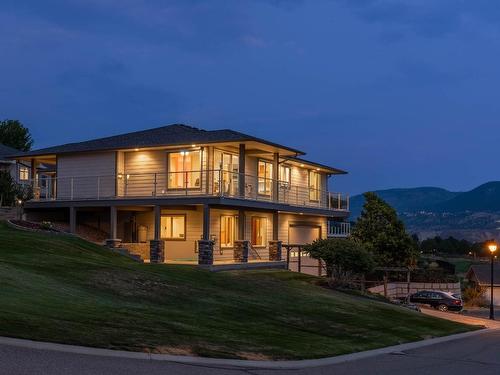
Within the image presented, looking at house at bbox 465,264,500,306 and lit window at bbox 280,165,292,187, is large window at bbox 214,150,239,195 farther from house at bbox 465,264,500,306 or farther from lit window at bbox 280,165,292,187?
house at bbox 465,264,500,306

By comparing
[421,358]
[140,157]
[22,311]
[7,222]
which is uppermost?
[140,157]

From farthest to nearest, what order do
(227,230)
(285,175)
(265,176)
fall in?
(285,175) → (265,176) → (227,230)

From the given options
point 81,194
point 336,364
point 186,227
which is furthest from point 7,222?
point 336,364

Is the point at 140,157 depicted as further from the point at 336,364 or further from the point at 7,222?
the point at 336,364

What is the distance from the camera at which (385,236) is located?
52.4m

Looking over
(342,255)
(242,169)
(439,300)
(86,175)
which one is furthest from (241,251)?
(439,300)

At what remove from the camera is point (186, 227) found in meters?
37.1

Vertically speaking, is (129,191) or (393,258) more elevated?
(129,191)

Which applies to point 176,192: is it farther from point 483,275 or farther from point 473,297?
point 483,275

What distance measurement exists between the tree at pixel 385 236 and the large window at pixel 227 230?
56.1 feet

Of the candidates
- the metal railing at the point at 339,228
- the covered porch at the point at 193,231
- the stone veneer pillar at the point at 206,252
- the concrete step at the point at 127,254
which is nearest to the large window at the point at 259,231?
the covered porch at the point at 193,231

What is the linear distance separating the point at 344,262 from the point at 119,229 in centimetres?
1286

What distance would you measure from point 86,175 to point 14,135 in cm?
4792

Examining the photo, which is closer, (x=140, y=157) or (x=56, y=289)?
(x=56, y=289)
